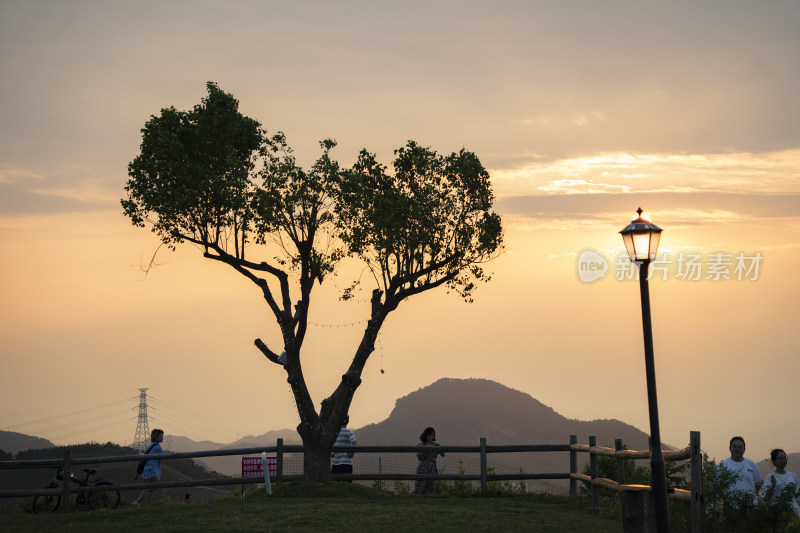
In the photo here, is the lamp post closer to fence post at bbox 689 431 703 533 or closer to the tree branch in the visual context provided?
fence post at bbox 689 431 703 533

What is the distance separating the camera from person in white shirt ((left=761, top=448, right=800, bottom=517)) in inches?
579

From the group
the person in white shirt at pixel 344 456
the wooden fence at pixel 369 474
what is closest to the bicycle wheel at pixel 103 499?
the wooden fence at pixel 369 474

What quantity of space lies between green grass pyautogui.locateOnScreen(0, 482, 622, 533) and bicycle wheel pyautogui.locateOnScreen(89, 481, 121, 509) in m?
0.88

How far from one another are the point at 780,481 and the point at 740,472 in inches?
30.0

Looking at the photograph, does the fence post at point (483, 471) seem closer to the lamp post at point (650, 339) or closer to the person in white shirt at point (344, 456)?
the person in white shirt at point (344, 456)

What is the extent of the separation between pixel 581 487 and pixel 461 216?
872 centimetres

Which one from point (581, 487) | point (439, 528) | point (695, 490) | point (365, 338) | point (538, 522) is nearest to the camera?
point (695, 490)

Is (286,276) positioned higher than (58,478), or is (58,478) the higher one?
(286,276)

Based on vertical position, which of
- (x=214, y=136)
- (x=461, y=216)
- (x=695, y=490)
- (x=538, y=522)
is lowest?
(x=538, y=522)

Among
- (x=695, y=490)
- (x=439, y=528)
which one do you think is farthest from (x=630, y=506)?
(x=439, y=528)

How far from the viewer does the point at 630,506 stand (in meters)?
13.7

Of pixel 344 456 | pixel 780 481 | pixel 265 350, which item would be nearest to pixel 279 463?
pixel 344 456

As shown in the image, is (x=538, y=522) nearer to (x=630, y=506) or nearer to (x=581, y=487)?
(x=630, y=506)

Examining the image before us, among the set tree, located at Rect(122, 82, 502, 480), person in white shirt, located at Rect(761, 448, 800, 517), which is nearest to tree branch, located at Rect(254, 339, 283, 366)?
tree, located at Rect(122, 82, 502, 480)
